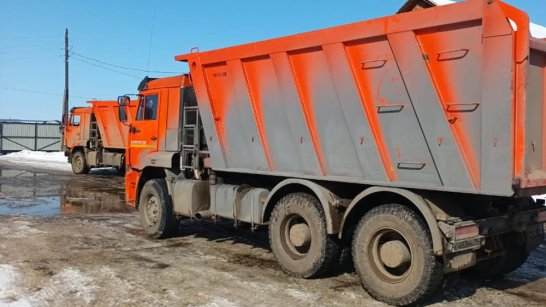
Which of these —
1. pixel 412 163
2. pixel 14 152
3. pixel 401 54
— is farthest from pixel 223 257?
pixel 14 152

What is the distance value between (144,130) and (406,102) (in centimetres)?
580

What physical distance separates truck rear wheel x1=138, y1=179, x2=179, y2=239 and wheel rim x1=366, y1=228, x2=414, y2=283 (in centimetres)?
438

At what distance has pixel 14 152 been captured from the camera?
3944 cm

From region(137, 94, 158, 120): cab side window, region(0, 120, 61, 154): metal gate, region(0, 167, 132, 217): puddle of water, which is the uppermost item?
region(137, 94, 158, 120): cab side window

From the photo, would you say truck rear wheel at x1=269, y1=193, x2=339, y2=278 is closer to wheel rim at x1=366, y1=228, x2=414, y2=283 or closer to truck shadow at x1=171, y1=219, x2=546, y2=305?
truck shadow at x1=171, y1=219, x2=546, y2=305

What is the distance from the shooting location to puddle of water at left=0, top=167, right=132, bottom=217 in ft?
40.7

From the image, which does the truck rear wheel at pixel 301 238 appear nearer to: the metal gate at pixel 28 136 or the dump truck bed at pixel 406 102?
the dump truck bed at pixel 406 102

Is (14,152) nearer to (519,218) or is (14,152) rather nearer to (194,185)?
(194,185)

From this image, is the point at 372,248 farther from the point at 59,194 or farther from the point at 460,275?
the point at 59,194

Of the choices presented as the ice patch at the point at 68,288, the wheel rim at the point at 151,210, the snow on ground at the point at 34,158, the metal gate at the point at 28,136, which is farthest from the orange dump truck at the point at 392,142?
the metal gate at the point at 28,136

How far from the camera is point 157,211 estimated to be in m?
9.15

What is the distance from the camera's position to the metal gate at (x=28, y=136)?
130 ft

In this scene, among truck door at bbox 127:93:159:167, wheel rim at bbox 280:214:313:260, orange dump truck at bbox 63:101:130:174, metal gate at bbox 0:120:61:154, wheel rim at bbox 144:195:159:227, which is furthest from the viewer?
metal gate at bbox 0:120:61:154

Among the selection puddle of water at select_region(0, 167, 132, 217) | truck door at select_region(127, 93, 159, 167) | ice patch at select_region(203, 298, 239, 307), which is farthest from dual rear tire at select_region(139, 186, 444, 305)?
puddle of water at select_region(0, 167, 132, 217)
